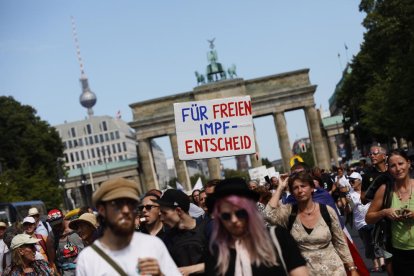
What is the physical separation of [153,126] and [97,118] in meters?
100

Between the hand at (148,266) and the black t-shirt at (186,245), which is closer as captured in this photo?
the hand at (148,266)

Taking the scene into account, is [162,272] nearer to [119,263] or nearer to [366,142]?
[119,263]

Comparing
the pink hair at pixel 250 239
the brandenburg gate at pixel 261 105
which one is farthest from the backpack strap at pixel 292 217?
the brandenburg gate at pixel 261 105

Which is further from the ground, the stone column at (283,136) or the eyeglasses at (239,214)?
the stone column at (283,136)

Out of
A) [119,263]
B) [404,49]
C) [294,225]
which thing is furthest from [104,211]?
[404,49]

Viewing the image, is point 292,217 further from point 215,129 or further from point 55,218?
point 55,218

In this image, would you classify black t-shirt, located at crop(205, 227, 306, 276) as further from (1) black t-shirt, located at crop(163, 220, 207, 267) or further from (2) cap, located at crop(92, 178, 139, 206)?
(1) black t-shirt, located at crop(163, 220, 207, 267)

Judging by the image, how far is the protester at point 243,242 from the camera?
4.46 metres

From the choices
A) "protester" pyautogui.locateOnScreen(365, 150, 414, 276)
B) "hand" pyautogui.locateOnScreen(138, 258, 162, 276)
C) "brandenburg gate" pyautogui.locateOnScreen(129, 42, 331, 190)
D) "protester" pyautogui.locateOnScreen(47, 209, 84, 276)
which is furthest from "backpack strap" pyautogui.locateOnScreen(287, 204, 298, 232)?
"brandenburg gate" pyautogui.locateOnScreen(129, 42, 331, 190)

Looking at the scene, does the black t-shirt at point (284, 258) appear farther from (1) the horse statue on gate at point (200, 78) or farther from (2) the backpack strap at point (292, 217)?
(1) the horse statue on gate at point (200, 78)

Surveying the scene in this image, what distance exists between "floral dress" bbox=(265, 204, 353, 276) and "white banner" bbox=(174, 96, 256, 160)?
20.9 ft

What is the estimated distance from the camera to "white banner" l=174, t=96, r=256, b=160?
43.2ft

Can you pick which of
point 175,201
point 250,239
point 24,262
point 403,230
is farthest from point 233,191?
point 24,262

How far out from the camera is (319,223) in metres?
6.64
